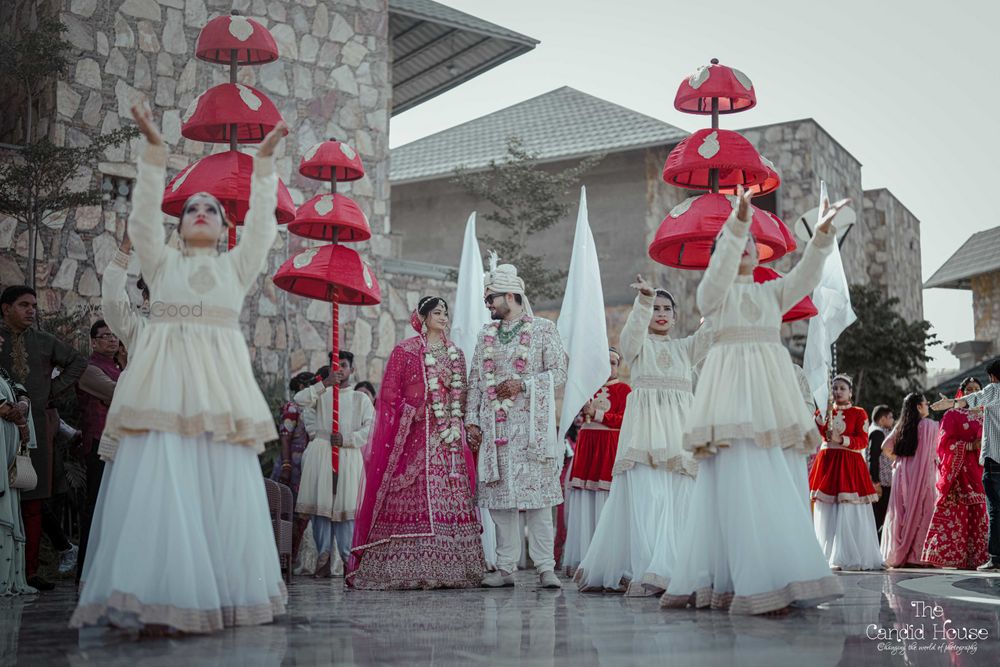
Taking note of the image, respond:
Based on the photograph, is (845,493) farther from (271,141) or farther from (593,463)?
(271,141)

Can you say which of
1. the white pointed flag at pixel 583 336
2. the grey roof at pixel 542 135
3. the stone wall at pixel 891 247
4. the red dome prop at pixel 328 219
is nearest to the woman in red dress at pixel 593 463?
the white pointed flag at pixel 583 336

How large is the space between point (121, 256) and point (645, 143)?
15373mm

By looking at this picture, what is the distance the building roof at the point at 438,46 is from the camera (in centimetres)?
1556

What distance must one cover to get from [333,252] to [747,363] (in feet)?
13.9

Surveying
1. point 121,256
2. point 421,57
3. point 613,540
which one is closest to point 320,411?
point 613,540

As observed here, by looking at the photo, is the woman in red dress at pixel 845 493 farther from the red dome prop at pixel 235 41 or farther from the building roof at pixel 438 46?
the building roof at pixel 438 46

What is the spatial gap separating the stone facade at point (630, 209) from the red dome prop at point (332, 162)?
34.9ft

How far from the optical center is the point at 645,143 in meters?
19.9

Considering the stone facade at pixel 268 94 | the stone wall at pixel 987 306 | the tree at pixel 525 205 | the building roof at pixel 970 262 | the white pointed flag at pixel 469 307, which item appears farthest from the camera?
the stone wall at pixel 987 306

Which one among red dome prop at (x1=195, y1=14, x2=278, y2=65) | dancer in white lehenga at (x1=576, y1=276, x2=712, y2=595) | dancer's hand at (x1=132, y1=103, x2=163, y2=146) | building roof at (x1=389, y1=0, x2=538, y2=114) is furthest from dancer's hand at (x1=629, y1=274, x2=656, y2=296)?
building roof at (x1=389, y1=0, x2=538, y2=114)

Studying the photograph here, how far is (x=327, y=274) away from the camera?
8.84 meters

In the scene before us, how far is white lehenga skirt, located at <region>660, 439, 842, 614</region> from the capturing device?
5.30 m

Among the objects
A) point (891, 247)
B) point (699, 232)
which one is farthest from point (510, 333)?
point (891, 247)

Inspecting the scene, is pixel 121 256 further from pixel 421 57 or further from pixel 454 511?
pixel 421 57
